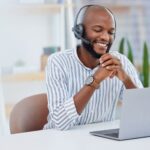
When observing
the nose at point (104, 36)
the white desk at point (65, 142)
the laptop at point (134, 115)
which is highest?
the nose at point (104, 36)

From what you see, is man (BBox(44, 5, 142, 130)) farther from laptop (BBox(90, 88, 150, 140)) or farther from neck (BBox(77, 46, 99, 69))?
laptop (BBox(90, 88, 150, 140))

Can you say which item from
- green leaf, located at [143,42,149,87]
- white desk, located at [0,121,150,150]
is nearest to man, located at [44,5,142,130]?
white desk, located at [0,121,150,150]

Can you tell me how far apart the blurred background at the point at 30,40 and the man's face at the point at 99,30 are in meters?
1.25

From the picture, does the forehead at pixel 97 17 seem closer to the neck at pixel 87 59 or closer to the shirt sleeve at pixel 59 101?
the neck at pixel 87 59

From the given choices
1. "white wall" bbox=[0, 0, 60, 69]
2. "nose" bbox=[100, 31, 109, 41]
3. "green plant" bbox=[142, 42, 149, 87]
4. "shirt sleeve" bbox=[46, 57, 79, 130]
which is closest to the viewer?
"shirt sleeve" bbox=[46, 57, 79, 130]

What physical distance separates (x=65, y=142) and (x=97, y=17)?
742 mm

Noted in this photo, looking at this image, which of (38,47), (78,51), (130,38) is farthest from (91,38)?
(130,38)

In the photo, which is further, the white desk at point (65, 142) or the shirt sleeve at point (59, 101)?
the shirt sleeve at point (59, 101)

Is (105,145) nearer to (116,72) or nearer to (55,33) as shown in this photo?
(116,72)

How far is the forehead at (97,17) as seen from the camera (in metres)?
2.07

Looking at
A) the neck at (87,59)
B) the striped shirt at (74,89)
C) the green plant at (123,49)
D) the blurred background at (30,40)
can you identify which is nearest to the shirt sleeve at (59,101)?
the striped shirt at (74,89)

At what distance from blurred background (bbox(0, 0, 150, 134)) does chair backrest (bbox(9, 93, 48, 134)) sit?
111cm

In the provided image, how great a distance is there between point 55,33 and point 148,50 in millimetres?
879

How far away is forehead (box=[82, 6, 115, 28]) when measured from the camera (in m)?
2.07
